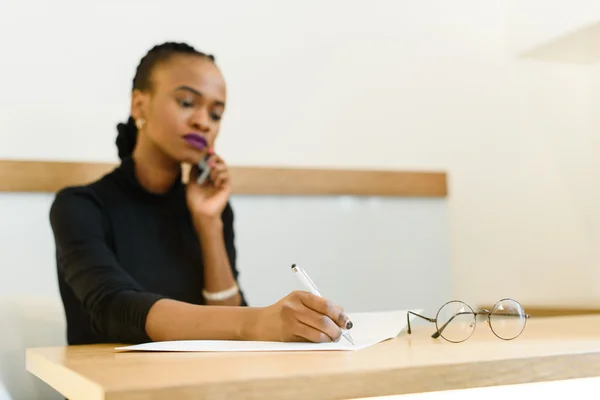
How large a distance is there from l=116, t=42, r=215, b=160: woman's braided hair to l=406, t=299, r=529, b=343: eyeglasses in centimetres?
76

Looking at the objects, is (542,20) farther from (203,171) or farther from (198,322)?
(198,322)

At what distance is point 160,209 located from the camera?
1378 mm

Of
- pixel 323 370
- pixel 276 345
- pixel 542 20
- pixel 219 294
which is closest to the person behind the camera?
pixel 323 370

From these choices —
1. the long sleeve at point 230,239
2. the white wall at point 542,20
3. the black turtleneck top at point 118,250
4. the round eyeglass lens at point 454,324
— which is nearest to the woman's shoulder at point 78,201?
the black turtleneck top at point 118,250

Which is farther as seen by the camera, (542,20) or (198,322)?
(542,20)

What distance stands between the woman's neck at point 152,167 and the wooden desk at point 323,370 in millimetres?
589

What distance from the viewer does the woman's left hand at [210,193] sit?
1396mm

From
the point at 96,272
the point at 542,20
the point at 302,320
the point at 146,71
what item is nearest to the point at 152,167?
the point at 146,71

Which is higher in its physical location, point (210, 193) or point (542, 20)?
point (542, 20)

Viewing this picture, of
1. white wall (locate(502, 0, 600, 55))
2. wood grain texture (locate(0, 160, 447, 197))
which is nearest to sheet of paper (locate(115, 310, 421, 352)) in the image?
wood grain texture (locate(0, 160, 447, 197))

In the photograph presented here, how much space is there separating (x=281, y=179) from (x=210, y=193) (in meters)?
0.37

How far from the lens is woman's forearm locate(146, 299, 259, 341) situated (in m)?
0.88

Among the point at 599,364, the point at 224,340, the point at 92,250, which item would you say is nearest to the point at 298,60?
the point at 92,250

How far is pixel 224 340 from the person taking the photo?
878 mm
